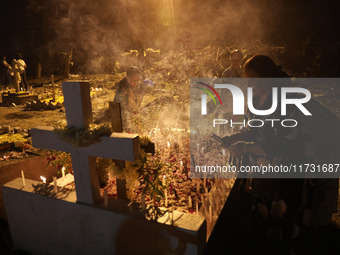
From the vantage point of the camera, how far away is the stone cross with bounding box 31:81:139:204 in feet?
9.32

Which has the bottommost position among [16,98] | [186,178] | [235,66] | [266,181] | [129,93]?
[186,178]

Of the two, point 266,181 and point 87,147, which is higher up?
point 87,147

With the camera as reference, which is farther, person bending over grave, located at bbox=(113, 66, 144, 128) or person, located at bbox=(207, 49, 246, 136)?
person, located at bbox=(207, 49, 246, 136)

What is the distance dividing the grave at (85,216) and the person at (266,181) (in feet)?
1.71

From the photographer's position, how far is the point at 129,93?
222 inches

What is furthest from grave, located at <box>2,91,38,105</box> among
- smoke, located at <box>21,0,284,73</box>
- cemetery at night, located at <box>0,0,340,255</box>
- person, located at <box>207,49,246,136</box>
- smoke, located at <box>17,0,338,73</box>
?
person, located at <box>207,49,246,136</box>

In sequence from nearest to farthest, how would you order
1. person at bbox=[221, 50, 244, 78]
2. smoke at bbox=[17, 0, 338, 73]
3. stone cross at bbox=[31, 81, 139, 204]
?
stone cross at bbox=[31, 81, 139, 204] < person at bbox=[221, 50, 244, 78] < smoke at bbox=[17, 0, 338, 73]

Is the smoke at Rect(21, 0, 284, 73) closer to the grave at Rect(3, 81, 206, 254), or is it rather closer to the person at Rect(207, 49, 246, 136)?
the person at Rect(207, 49, 246, 136)

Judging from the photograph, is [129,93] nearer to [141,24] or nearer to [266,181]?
[266,181]

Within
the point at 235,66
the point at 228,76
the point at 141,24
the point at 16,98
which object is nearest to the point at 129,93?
the point at 228,76

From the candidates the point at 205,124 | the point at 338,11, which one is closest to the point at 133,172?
the point at 205,124

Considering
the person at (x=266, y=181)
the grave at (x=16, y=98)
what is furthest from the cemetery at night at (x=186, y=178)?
the grave at (x=16, y=98)

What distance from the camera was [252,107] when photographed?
3.24 metres

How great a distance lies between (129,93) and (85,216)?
10.00 ft
